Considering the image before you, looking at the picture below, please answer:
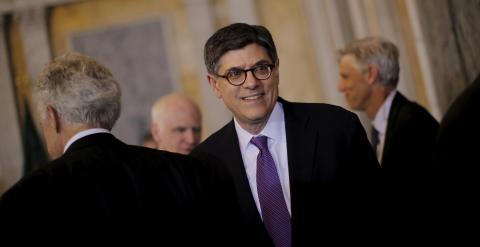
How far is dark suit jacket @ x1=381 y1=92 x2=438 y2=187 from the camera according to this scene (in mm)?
3316

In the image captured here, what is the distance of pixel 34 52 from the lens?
34.7ft

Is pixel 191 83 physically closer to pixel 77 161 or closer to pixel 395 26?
pixel 395 26

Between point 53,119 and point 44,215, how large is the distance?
44cm

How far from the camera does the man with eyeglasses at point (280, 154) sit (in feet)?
8.53

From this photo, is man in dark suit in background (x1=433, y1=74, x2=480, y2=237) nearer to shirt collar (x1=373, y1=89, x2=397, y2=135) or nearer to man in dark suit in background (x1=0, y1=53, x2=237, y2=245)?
man in dark suit in background (x1=0, y1=53, x2=237, y2=245)

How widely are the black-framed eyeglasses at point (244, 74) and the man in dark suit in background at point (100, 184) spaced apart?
0.46 m

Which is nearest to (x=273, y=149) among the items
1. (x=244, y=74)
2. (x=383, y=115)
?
(x=244, y=74)

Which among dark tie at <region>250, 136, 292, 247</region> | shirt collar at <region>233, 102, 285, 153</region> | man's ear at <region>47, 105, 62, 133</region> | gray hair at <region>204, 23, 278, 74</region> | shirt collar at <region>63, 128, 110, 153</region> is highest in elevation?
gray hair at <region>204, 23, 278, 74</region>

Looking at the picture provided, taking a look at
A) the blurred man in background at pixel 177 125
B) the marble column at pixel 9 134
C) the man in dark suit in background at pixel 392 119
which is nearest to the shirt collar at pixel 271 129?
the man in dark suit in background at pixel 392 119

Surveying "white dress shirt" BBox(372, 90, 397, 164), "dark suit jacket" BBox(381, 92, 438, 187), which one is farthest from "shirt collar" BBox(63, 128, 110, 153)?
"white dress shirt" BBox(372, 90, 397, 164)

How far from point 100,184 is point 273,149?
2.85 feet

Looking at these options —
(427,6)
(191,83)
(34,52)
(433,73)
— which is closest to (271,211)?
(427,6)

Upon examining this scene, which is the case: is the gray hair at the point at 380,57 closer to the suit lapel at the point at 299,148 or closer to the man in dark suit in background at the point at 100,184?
the suit lapel at the point at 299,148

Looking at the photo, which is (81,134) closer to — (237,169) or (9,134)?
(237,169)
